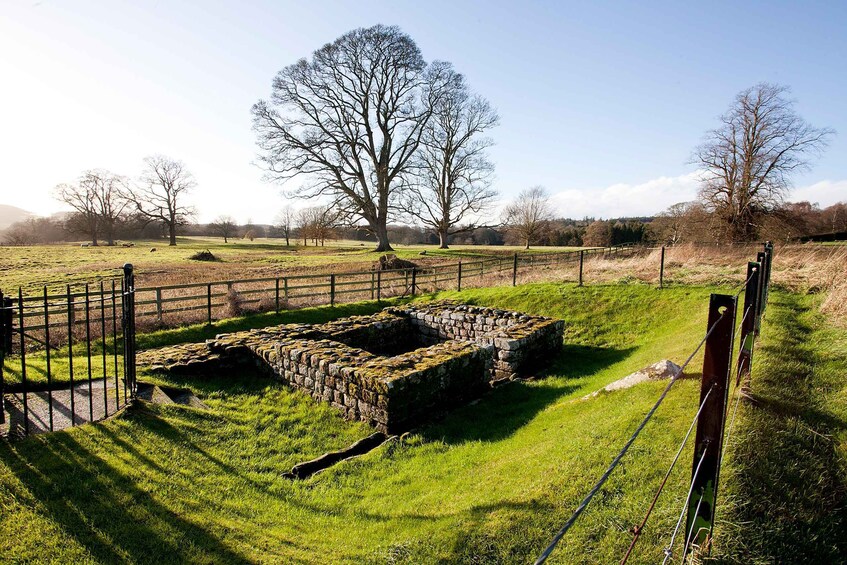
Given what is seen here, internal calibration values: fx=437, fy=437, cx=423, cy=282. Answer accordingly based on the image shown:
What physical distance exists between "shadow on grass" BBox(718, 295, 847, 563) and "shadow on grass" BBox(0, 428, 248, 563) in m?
3.85

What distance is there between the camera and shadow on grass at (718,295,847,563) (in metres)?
2.89

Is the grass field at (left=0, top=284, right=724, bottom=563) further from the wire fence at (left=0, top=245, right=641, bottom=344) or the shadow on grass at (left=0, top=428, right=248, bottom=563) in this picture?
the wire fence at (left=0, top=245, right=641, bottom=344)

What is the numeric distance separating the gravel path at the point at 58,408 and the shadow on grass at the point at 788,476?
21.8 feet

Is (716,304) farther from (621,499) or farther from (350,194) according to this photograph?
(350,194)

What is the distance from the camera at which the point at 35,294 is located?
699 inches

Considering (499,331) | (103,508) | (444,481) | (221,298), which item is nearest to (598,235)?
(221,298)

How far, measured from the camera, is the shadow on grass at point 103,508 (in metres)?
3.58

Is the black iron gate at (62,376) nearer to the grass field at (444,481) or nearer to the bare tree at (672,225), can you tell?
the grass field at (444,481)

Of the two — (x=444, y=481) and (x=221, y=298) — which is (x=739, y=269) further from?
(x=221, y=298)

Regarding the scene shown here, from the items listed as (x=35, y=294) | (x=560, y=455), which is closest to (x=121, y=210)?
(x=35, y=294)

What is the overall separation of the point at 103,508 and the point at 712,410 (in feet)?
16.4

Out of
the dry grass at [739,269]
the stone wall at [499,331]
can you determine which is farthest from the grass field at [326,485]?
the dry grass at [739,269]

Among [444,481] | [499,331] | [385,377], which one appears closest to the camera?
[444,481]

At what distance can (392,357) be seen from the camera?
27.2 ft
